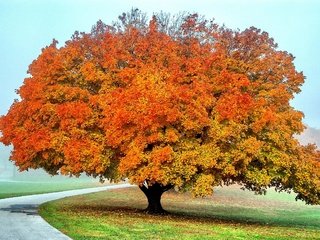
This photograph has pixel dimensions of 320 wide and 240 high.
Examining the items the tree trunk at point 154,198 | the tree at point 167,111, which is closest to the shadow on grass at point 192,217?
the tree trunk at point 154,198

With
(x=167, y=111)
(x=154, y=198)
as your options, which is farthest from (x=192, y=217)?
(x=167, y=111)

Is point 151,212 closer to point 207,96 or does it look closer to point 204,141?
point 204,141

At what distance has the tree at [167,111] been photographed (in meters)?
27.4

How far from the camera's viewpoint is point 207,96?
28.0 metres

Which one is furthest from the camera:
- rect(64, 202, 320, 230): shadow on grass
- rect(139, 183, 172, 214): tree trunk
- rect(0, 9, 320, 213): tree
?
rect(139, 183, 172, 214): tree trunk

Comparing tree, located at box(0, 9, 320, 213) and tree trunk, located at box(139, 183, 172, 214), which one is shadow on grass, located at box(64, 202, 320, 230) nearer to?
tree trunk, located at box(139, 183, 172, 214)

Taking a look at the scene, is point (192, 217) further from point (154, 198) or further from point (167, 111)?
point (167, 111)

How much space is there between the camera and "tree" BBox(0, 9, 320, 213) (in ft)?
89.9

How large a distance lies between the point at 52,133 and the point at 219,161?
420 inches

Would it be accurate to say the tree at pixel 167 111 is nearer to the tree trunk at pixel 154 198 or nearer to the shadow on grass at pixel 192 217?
the tree trunk at pixel 154 198

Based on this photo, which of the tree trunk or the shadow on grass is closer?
the shadow on grass

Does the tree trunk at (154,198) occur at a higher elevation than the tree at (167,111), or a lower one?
lower

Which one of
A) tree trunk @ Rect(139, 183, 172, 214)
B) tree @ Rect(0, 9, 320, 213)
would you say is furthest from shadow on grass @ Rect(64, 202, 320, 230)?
tree @ Rect(0, 9, 320, 213)

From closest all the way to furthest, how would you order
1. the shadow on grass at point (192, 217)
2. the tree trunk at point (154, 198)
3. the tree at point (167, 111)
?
the tree at point (167, 111) → the shadow on grass at point (192, 217) → the tree trunk at point (154, 198)
